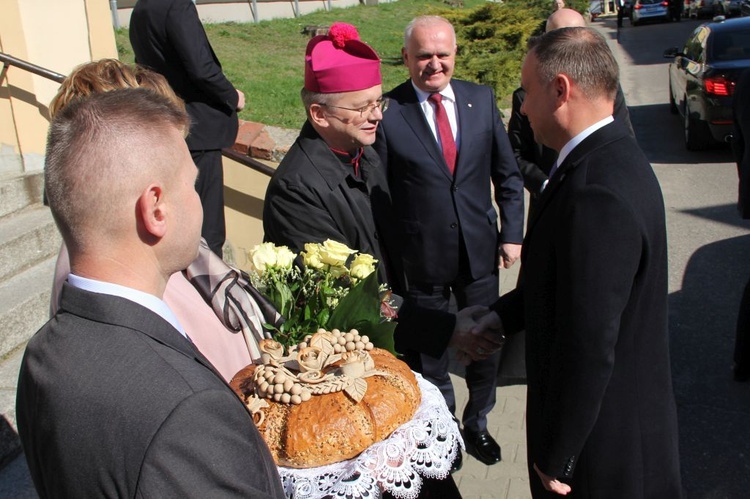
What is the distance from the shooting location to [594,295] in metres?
2.03

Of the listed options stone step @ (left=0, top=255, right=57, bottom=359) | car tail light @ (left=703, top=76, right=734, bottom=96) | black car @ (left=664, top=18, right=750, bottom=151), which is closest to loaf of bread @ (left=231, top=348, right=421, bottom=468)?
stone step @ (left=0, top=255, right=57, bottom=359)

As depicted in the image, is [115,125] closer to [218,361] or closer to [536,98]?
[218,361]

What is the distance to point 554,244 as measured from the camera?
2.15 m

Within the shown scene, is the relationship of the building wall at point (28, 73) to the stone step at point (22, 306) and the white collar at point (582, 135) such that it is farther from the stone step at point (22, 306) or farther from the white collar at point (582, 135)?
the white collar at point (582, 135)

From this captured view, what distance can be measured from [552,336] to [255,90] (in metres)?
9.04

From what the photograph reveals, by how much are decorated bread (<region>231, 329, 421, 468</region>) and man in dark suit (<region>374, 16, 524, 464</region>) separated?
191 centimetres

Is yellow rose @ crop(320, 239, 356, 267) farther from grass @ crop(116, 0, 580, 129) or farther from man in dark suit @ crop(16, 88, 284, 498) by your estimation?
grass @ crop(116, 0, 580, 129)

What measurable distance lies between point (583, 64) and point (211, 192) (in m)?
3.26

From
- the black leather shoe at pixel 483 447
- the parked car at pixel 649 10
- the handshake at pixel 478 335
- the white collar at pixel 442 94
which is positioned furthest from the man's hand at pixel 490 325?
the parked car at pixel 649 10

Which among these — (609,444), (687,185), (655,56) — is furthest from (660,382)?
(655,56)

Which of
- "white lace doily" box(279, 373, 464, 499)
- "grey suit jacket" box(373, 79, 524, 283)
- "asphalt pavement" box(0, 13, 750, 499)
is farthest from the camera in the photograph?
"grey suit jacket" box(373, 79, 524, 283)

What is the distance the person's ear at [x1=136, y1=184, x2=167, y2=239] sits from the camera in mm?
1303

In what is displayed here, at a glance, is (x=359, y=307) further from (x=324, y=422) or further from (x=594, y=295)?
(x=594, y=295)

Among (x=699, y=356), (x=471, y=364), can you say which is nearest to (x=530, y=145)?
(x=471, y=364)
